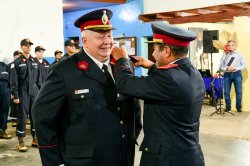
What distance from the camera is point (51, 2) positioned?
817 centimetres

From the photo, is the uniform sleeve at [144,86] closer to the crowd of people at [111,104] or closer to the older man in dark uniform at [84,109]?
the crowd of people at [111,104]

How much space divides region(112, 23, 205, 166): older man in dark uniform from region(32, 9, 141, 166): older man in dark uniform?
126 mm

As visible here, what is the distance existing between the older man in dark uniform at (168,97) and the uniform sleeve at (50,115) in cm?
32

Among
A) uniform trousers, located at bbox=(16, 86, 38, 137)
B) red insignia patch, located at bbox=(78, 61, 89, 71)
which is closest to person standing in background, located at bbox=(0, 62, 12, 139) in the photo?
uniform trousers, located at bbox=(16, 86, 38, 137)

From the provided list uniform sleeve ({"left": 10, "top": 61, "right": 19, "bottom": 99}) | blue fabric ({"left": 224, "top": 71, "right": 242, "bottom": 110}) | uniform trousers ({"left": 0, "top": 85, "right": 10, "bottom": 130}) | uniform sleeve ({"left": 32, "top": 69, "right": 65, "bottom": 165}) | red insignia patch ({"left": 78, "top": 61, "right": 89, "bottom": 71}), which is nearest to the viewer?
uniform sleeve ({"left": 32, "top": 69, "right": 65, "bottom": 165})

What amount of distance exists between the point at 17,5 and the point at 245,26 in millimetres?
5390

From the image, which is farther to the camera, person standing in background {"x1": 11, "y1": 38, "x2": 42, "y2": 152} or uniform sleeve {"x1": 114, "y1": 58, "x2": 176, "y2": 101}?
person standing in background {"x1": 11, "y1": 38, "x2": 42, "y2": 152}

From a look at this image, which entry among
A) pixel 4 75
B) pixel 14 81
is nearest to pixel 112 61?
pixel 14 81

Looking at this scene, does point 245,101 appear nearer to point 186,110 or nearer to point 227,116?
point 227,116

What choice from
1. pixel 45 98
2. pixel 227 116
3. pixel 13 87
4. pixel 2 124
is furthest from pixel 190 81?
pixel 227 116

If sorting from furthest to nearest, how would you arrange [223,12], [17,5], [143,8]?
[143,8] < [223,12] < [17,5]

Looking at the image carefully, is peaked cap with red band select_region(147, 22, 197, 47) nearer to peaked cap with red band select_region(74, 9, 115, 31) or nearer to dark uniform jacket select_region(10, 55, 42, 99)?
peaked cap with red band select_region(74, 9, 115, 31)

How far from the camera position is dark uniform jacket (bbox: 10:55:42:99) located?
5.35m

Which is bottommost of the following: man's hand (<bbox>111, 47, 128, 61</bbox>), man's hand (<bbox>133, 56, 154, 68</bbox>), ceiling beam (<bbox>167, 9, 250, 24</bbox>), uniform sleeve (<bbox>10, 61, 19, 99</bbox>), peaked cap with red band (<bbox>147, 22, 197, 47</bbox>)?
uniform sleeve (<bbox>10, 61, 19, 99</bbox>)
